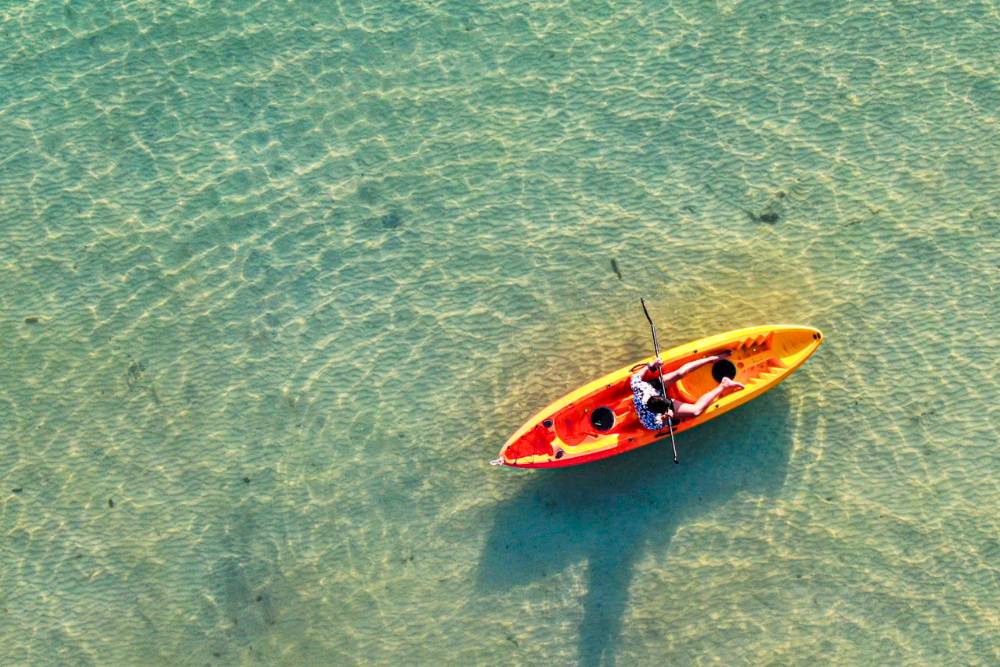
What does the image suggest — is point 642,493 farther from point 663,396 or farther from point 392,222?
point 392,222

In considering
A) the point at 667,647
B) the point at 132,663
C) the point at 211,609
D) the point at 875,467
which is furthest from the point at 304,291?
the point at 875,467

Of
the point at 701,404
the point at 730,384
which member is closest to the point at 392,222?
the point at 701,404

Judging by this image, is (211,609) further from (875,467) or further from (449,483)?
(875,467)

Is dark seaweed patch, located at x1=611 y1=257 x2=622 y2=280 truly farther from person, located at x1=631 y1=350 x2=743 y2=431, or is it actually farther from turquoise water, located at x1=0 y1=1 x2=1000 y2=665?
person, located at x1=631 y1=350 x2=743 y2=431

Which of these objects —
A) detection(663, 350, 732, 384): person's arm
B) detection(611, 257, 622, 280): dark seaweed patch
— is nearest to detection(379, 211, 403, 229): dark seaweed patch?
detection(611, 257, 622, 280): dark seaweed patch

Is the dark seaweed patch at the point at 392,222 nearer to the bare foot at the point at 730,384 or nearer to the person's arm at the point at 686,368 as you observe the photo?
the person's arm at the point at 686,368

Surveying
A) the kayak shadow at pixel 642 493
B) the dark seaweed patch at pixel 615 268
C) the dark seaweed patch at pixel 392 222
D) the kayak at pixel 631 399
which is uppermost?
the dark seaweed patch at pixel 392 222

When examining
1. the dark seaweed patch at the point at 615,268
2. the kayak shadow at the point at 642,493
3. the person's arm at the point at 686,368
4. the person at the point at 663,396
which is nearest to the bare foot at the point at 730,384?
the person at the point at 663,396

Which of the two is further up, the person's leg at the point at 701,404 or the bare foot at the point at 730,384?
the bare foot at the point at 730,384
